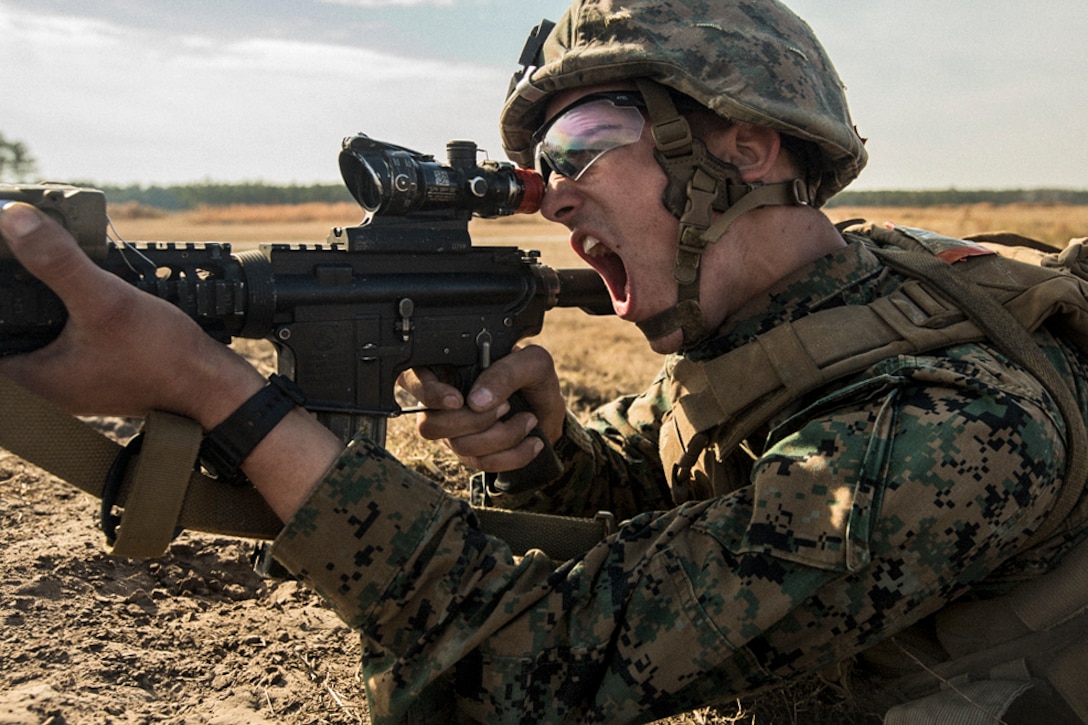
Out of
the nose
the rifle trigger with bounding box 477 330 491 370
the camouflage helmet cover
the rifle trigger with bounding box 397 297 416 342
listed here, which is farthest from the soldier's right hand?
the camouflage helmet cover

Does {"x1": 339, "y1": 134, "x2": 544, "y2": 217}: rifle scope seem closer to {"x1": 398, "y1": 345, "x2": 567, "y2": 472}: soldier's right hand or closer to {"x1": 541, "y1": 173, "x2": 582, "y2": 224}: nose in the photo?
{"x1": 541, "y1": 173, "x2": 582, "y2": 224}: nose

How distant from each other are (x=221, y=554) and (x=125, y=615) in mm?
629

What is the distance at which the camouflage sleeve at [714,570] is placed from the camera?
2.19m

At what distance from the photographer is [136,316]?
7.05ft

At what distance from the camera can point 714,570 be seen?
7.32 ft

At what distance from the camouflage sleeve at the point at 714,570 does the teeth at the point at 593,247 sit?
102 centimetres

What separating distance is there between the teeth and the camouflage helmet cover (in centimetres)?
51

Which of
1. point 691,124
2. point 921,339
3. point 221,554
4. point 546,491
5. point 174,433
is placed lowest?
point 221,554

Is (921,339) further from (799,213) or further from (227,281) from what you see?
(227,281)

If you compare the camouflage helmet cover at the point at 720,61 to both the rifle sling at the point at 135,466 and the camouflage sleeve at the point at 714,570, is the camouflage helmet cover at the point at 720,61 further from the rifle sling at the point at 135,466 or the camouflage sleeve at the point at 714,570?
the rifle sling at the point at 135,466

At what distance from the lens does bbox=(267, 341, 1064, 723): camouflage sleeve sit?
2.19 m

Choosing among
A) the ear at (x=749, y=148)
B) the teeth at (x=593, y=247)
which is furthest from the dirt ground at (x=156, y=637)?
the ear at (x=749, y=148)

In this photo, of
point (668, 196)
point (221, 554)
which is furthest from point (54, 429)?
point (668, 196)

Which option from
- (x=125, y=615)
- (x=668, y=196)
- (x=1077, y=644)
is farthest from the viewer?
(x=125, y=615)
